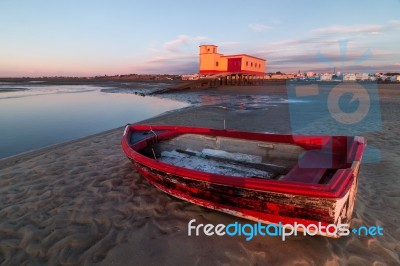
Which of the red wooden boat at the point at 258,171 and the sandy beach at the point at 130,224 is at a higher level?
the red wooden boat at the point at 258,171

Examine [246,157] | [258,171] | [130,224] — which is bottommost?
[130,224]

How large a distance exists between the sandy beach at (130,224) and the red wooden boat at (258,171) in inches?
15.2

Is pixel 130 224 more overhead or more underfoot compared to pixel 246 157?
more underfoot

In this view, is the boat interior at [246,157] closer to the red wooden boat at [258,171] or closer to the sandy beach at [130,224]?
the red wooden boat at [258,171]

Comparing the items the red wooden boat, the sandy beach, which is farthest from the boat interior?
the sandy beach

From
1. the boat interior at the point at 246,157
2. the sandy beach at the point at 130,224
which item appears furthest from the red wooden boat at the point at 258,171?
the sandy beach at the point at 130,224

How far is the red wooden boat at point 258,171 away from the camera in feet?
10.0

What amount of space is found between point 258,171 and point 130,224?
2.80 m

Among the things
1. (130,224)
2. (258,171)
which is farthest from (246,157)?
(130,224)

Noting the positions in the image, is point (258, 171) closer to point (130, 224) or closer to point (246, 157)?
point (246, 157)

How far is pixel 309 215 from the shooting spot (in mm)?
3131

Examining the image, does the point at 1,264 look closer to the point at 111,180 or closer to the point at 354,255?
the point at 111,180

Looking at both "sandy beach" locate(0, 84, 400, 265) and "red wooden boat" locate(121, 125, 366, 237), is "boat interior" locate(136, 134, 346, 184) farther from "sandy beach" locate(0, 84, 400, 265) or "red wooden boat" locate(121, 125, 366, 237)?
"sandy beach" locate(0, 84, 400, 265)

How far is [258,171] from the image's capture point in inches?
202
